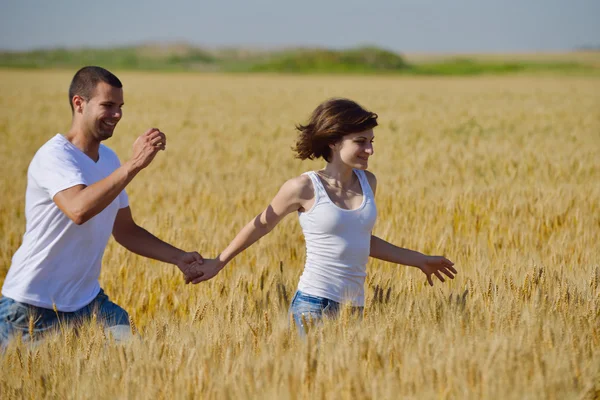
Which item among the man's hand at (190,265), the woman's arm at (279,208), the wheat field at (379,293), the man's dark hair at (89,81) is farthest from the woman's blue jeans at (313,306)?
the man's dark hair at (89,81)

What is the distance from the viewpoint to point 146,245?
11.5ft

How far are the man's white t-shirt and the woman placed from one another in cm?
54

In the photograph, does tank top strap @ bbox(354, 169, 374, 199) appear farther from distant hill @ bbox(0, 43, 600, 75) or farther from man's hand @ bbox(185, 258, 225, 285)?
distant hill @ bbox(0, 43, 600, 75)

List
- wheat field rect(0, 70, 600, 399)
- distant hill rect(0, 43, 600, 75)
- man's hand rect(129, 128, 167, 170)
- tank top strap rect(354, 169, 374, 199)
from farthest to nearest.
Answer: distant hill rect(0, 43, 600, 75) < tank top strap rect(354, 169, 374, 199) < man's hand rect(129, 128, 167, 170) < wheat field rect(0, 70, 600, 399)

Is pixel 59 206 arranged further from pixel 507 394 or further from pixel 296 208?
pixel 507 394

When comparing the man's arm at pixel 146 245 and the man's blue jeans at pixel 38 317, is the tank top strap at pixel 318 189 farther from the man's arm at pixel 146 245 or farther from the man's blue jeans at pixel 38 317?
the man's blue jeans at pixel 38 317

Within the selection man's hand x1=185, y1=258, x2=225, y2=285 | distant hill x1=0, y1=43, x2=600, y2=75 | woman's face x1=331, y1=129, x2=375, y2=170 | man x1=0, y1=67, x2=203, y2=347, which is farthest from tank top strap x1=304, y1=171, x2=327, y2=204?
distant hill x1=0, y1=43, x2=600, y2=75

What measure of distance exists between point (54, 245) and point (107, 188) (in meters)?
0.42

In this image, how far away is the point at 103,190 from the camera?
2.84 m

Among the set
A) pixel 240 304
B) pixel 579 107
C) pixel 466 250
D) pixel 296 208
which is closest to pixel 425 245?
pixel 466 250

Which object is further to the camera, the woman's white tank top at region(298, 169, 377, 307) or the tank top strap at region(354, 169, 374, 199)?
the tank top strap at region(354, 169, 374, 199)

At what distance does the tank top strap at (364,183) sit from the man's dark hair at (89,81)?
3.43 feet

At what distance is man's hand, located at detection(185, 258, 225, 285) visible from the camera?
130 inches

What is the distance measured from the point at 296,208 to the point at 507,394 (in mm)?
1425
